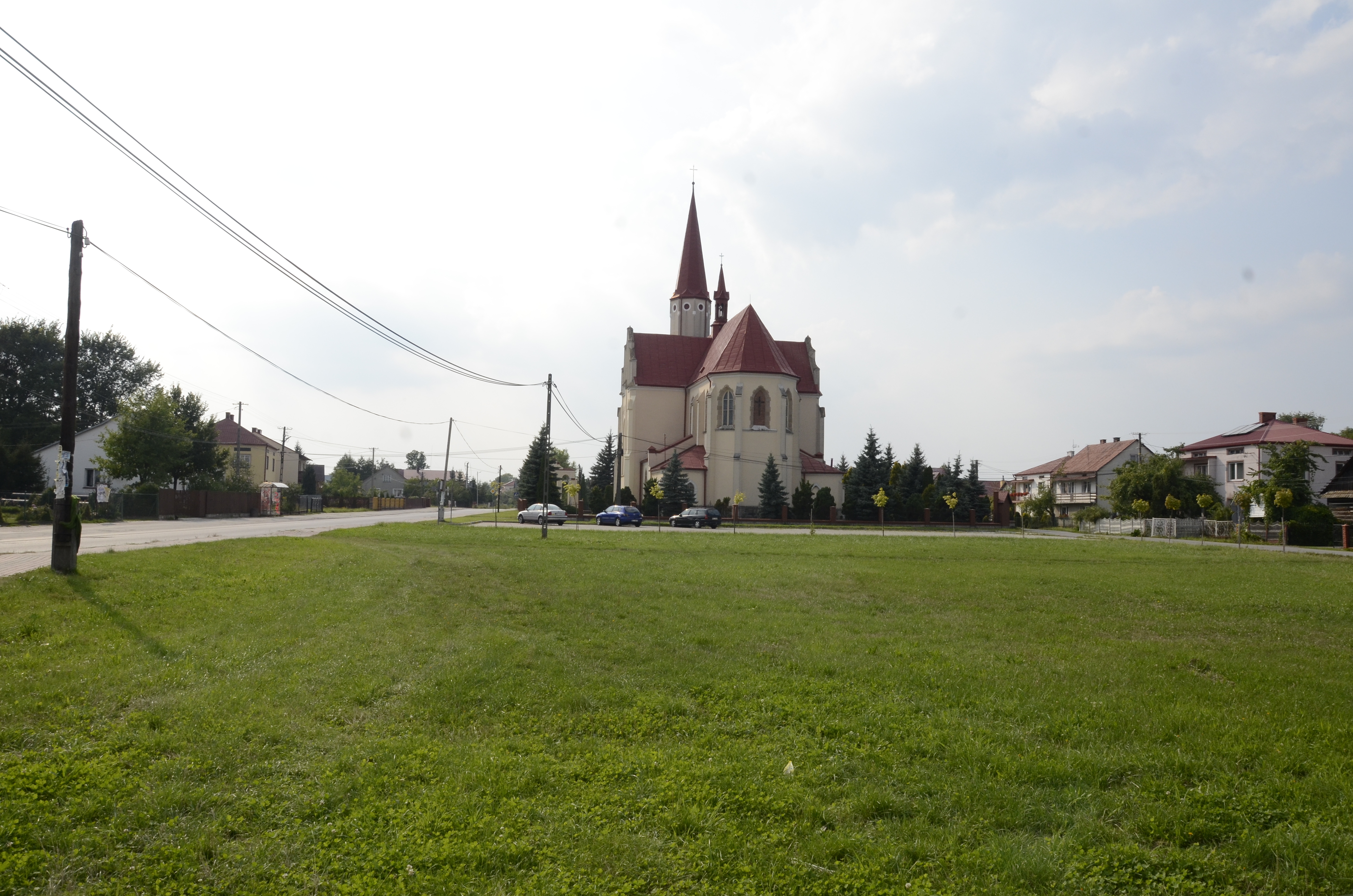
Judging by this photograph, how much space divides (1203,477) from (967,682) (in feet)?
227

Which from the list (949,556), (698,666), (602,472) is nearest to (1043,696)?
(698,666)

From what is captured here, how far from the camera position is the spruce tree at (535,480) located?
7006 cm

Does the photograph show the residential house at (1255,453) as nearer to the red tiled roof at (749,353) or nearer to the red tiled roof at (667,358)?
the red tiled roof at (749,353)

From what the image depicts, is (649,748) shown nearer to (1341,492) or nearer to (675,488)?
(675,488)

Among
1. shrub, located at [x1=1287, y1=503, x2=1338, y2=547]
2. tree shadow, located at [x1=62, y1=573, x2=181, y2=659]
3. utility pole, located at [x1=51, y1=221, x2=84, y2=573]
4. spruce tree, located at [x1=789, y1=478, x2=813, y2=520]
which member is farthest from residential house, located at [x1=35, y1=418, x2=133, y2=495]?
shrub, located at [x1=1287, y1=503, x2=1338, y2=547]

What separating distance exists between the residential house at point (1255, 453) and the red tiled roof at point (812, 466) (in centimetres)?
2858

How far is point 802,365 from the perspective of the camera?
70250mm

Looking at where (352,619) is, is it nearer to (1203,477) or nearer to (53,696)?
(53,696)

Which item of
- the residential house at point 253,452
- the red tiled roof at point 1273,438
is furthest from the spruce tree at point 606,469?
the red tiled roof at point 1273,438

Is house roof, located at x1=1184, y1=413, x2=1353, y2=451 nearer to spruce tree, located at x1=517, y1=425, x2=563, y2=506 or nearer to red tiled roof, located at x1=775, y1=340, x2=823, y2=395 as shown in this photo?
red tiled roof, located at x1=775, y1=340, x2=823, y2=395

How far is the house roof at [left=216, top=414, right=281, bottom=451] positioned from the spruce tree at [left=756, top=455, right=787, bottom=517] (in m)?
48.5

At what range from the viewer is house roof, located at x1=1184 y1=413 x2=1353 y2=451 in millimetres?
59375

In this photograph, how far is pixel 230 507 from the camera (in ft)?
176

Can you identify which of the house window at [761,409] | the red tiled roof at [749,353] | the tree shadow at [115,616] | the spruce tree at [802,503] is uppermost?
the red tiled roof at [749,353]
